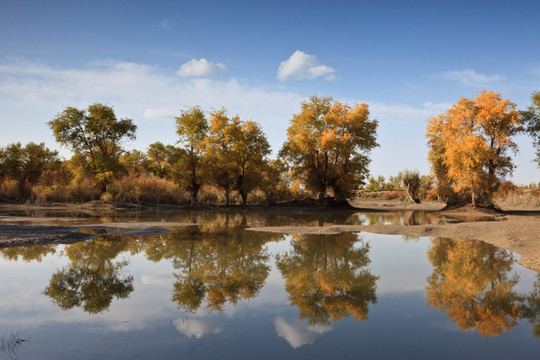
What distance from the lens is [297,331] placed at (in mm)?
6004

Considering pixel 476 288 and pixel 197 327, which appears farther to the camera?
pixel 476 288

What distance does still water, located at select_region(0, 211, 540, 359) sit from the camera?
213 inches

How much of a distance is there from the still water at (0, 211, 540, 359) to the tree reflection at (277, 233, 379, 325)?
4 centimetres

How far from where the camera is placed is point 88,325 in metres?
6.27

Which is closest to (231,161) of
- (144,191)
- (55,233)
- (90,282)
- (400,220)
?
(144,191)

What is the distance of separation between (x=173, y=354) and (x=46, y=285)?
17.7ft

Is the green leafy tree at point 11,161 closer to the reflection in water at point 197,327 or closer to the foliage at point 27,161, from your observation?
the foliage at point 27,161

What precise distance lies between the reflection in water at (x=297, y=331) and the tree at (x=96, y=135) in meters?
36.8

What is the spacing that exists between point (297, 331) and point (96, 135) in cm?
4102

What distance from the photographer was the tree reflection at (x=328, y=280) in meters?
7.04

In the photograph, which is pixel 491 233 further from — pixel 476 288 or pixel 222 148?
pixel 222 148

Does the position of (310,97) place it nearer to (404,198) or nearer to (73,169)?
(404,198)

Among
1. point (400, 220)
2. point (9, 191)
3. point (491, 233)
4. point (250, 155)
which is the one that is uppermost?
point (250, 155)

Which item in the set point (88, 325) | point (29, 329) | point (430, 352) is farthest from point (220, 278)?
point (430, 352)
